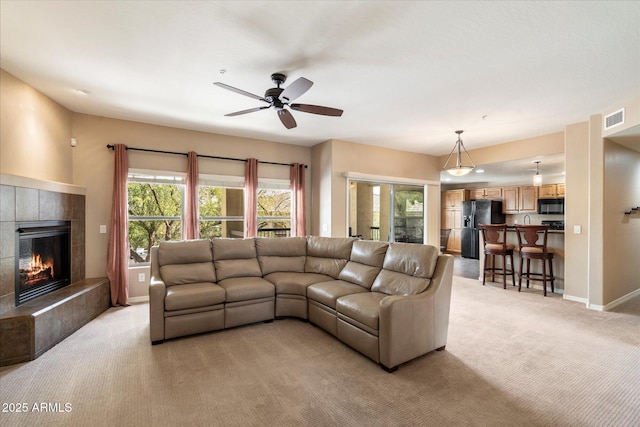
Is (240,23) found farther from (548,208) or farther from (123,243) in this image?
(548,208)

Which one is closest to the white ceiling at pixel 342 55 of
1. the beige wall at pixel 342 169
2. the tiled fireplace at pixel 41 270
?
the tiled fireplace at pixel 41 270

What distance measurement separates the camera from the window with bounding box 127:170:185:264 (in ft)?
15.3

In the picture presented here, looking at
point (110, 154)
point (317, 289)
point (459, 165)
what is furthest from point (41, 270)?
point (459, 165)

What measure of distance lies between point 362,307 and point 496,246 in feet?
13.1

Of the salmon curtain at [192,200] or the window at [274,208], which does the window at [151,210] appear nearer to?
the salmon curtain at [192,200]

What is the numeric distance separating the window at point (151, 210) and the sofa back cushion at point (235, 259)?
1277mm

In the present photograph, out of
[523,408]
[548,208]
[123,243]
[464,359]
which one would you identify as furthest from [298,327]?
[548,208]

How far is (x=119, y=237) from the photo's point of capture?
14.2 ft

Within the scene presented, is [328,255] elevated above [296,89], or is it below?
below

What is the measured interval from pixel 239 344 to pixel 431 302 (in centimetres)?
203

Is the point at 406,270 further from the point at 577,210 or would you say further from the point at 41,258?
the point at 41,258

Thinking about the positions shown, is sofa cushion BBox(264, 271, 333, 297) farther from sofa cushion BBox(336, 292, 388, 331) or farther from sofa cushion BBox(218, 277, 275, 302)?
sofa cushion BBox(336, 292, 388, 331)

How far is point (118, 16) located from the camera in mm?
2135

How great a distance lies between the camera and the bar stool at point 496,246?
5.37 m
